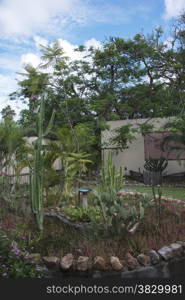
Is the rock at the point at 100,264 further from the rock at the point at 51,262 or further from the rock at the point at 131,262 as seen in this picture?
the rock at the point at 51,262

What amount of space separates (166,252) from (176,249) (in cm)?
17

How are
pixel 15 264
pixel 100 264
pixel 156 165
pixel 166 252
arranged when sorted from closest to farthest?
pixel 15 264 → pixel 100 264 → pixel 166 252 → pixel 156 165

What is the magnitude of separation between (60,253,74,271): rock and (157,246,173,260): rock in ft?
3.36

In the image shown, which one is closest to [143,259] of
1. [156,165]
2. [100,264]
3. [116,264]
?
[116,264]

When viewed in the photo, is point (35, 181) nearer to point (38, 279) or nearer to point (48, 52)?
point (38, 279)

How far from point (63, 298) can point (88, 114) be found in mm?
11264

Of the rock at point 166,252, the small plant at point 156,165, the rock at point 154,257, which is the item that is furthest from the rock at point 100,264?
the small plant at point 156,165

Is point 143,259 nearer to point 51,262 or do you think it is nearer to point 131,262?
point 131,262

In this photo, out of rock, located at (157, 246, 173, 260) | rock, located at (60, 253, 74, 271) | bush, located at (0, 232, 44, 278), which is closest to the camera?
bush, located at (0, 232, 44, 278)

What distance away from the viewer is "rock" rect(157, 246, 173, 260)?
324 centimetres

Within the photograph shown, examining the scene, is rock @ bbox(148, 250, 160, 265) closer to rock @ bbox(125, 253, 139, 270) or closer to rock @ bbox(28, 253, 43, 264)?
rock @ bbox(125, 253, 139, 270)

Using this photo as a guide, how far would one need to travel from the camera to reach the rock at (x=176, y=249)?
11.0ft

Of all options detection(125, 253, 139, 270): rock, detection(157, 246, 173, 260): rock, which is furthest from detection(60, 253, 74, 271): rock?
detection(157, 246, 173, 260): rock

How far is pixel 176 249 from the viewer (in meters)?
3.37
